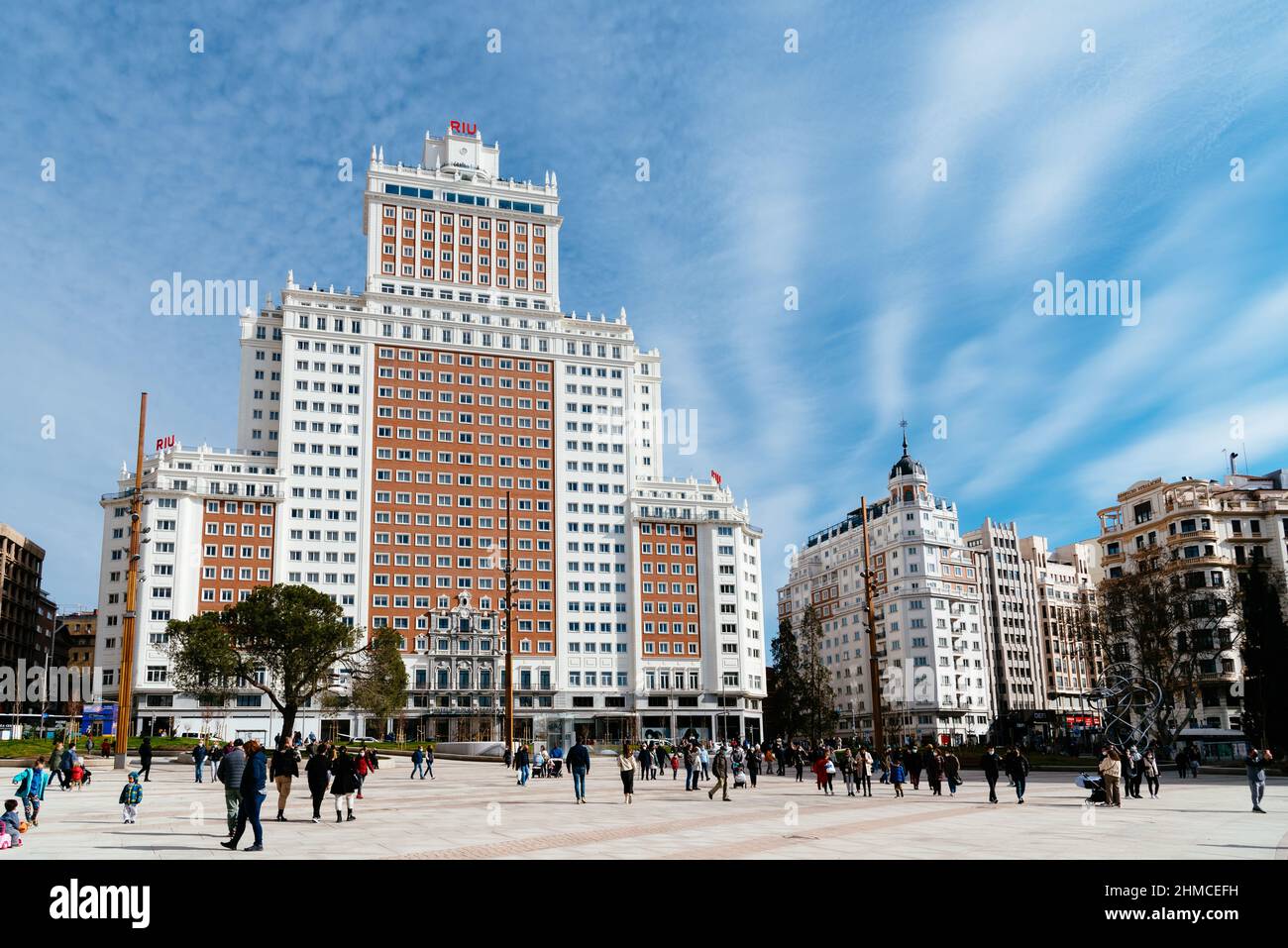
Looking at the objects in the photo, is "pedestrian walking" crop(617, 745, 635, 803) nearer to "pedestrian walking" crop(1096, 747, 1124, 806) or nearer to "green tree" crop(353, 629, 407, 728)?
"pedestrian walking" crop(1096, 747, 1124, 806)

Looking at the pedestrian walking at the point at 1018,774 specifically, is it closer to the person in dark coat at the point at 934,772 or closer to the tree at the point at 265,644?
the person in dark coat at the point at 934,772

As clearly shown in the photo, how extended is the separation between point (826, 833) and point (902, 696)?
111m

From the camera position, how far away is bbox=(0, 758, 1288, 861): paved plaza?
16266 mm

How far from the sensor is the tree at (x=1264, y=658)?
181 ft

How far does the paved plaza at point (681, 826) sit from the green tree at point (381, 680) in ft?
126

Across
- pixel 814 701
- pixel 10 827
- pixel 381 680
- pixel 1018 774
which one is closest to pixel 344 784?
pixel 10 827

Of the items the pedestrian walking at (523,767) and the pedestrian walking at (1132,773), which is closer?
the pedestrian walking at (1132,773)

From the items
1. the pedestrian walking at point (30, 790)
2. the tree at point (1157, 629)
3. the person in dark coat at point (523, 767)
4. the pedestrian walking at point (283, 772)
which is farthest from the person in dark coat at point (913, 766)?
the tree at point (1157, 629)

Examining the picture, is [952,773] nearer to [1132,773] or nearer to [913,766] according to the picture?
[913,766]

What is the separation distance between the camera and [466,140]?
422 ft

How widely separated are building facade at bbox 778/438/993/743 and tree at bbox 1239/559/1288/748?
6237 centimetres

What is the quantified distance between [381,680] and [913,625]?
74284 millimetres
